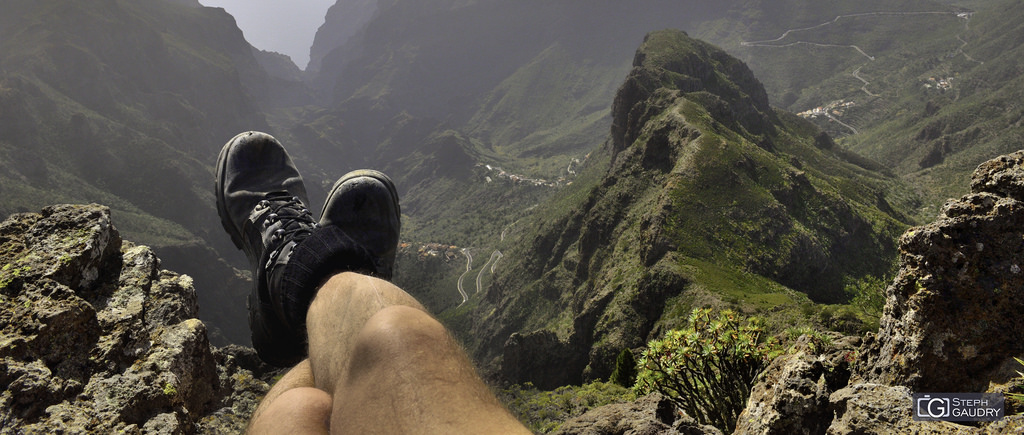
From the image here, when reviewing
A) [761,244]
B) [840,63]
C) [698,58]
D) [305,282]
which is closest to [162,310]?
[305,282]

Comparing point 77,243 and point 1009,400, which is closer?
point 1009,400

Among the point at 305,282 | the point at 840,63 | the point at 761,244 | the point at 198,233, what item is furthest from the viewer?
the point at 840,63

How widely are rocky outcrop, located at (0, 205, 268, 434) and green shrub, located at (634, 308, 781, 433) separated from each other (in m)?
Answer: 6.56

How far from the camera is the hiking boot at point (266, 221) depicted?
5.20 m

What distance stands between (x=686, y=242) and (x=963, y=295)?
1257 inches

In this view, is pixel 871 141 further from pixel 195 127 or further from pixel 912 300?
pixel 195 127

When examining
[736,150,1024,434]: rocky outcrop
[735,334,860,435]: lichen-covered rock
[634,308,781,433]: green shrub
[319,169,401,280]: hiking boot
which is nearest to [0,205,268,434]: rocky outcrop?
[319,169,401,280]: hiking boot

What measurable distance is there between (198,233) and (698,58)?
136m

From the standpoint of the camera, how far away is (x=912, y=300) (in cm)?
305

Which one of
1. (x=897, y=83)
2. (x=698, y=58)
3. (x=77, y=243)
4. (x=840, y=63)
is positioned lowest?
(x=77, y=243)

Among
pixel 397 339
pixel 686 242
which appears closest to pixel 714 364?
pixel 397 339

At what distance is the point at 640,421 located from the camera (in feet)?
12.7

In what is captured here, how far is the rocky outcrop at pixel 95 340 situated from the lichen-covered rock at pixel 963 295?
17.6 ft

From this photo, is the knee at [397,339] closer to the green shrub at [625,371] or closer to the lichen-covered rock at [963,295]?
the lichen-covered rock at [963,295]
